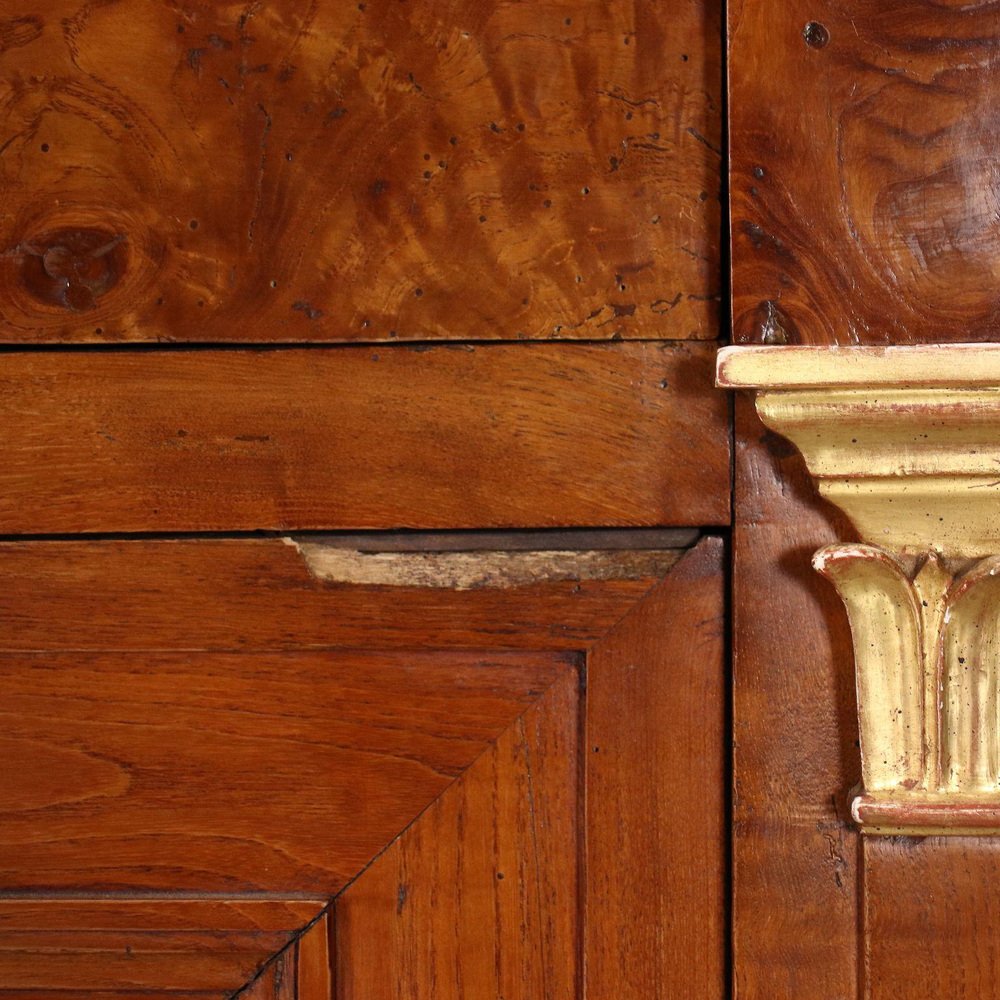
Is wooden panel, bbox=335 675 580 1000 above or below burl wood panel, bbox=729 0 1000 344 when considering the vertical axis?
below

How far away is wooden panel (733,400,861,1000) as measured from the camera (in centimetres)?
59

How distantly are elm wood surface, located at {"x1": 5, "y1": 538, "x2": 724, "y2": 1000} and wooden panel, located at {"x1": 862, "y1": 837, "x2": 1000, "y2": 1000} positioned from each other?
0.10m

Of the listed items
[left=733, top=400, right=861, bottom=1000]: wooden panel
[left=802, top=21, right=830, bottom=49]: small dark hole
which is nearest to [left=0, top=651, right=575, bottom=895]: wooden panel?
[left=733, top=400, right=861, bottom=1000]: wooden panel

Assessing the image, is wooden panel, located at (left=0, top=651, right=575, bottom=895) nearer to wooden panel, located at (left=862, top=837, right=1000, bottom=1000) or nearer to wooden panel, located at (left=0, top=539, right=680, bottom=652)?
wooden panel, located at (left=0, top=539, right=680, bottom=652)

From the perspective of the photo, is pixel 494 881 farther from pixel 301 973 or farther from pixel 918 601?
pixel 918 601

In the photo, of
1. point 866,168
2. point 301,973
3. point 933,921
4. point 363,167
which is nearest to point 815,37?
point 866,168

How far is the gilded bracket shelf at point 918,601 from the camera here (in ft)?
1.78

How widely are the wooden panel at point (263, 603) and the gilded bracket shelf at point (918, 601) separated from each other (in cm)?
12

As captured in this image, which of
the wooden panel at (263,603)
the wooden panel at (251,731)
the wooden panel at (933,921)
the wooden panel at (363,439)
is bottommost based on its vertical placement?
the wooden panel at (933,921)

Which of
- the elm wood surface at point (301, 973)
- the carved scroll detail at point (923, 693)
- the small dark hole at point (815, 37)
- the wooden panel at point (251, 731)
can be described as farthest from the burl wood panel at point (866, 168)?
the elm wood surface at point (301, 973)

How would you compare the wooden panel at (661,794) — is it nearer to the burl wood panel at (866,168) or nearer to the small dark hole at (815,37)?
the burl wood panel at (866,168)

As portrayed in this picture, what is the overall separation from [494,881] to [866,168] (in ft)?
1.57

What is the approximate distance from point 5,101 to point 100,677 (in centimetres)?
35

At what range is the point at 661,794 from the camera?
23.9 inches
